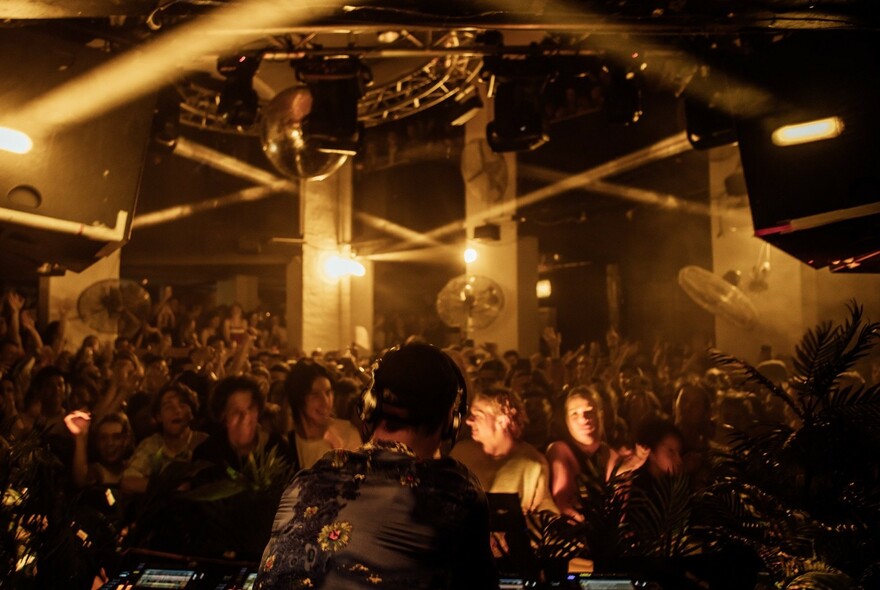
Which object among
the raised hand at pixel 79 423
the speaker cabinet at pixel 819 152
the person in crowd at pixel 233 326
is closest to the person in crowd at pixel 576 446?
the speaker cabinet at pixel 819 152

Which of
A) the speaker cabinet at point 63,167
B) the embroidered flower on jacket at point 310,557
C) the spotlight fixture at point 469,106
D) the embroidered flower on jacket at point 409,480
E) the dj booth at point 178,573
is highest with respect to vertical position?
the spotlight fixture at point 469,106

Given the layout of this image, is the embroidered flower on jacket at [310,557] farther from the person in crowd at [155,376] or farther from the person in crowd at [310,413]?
the person in crowd at [155,376]

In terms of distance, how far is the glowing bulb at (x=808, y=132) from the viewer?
9.89 ft

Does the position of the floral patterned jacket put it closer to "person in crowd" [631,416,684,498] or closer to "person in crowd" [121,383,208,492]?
"person in crowd" [631,416,684,498]

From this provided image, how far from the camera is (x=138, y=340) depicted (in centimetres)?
755

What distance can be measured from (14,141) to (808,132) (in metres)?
3.34

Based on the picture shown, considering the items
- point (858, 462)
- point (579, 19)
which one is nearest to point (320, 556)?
point (858, 462)

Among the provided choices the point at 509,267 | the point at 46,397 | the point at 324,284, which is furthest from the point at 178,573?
the point at 324,284

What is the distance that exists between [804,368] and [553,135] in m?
9.10

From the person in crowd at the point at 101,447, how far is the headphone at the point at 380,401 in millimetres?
2573

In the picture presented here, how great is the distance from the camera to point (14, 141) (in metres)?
2.99

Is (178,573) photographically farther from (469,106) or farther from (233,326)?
(233,326)

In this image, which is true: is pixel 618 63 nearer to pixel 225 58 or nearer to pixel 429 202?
pixel 225 58

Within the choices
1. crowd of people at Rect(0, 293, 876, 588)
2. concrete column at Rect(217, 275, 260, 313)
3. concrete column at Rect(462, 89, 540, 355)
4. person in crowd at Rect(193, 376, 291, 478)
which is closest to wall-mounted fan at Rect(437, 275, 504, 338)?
concrete column at Rect(462, 89, 540, 355)
